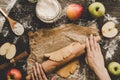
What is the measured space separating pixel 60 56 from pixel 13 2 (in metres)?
0.62

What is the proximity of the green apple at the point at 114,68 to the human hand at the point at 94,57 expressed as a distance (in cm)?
7

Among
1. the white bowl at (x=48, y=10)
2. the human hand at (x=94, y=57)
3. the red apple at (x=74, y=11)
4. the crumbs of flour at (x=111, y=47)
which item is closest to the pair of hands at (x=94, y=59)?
the human hand at (x=94, y=57)

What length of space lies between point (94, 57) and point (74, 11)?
1.26ft

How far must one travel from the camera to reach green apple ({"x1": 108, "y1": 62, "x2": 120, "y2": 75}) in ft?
8.27

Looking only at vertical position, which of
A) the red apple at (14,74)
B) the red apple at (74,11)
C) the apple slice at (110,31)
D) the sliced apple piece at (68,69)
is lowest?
the red apple at (14,74)

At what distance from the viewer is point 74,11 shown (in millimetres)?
2580

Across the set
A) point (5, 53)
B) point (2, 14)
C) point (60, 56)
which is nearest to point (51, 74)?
point (60, 56)

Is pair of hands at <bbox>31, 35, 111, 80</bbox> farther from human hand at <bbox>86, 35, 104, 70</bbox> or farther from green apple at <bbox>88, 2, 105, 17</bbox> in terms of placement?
green apple at <bbox>88, 2, 105, 17</bbox>

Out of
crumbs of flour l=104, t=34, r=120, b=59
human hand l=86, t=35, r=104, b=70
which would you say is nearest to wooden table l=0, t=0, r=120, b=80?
crumbs of flour l=104, t=34, r=120, b=59

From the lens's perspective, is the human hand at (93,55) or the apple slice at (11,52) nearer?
the human hand at (93,55)

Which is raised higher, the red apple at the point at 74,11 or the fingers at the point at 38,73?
the red apple at the point at 74,11

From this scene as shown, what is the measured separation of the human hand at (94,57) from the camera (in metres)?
2.50

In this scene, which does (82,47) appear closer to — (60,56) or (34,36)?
(60,56)

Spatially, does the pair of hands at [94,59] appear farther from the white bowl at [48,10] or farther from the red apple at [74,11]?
the white bowl at [48,10]
